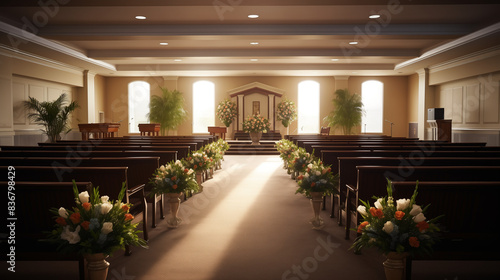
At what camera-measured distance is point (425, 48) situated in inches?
504

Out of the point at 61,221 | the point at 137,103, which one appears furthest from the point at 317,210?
the point at 137,103

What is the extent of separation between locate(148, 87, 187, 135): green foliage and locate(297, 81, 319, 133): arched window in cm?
564

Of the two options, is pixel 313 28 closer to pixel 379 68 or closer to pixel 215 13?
pixel 215 13

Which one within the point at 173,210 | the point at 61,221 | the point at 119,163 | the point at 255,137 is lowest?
the point at 173,210

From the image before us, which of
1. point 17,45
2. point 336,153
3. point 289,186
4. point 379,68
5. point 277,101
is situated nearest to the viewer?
point 336,153

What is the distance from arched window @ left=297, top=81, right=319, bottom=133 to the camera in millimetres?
18953

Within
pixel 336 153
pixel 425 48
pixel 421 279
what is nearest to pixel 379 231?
pixel 421 279

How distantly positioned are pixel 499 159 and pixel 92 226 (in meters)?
4.61

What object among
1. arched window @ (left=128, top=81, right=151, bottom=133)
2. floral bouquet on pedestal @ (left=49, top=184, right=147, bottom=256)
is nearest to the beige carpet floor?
floral bouquet on pedestal @ (left=49, top=184, right=147, bottom=256)

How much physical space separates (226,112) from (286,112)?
2.71 m

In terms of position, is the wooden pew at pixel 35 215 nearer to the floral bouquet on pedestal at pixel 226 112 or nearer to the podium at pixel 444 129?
the podium at pixel 444 129

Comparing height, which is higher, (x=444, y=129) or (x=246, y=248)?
(x=444, y=129)

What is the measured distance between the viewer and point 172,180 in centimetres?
Result: 461

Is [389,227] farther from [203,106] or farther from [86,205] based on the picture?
[203,106]
